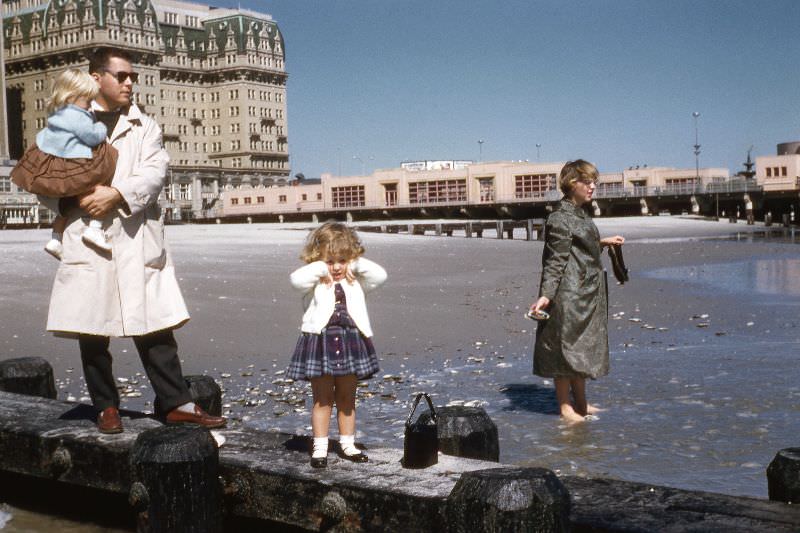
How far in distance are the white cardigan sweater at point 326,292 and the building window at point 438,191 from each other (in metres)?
110

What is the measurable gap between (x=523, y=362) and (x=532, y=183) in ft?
335

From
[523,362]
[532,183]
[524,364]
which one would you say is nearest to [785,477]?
[524,364]

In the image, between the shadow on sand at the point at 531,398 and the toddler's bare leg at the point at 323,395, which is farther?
the shadow on sand at the point at 531,398

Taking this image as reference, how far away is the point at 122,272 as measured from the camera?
4.87 meters

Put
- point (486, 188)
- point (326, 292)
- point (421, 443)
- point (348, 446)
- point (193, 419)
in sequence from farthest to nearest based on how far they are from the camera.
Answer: point (486, 188) < point (193, 419) < point (326, 292) < point (348, 446) < point (421, 443)

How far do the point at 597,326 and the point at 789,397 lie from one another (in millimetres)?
1895

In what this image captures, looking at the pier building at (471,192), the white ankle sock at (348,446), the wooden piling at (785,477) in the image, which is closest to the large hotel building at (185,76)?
the pier building at (471,192)

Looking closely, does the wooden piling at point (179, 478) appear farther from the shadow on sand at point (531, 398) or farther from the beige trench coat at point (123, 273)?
the shadow on sand at point (531, 398)

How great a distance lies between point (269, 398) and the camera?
820 cm

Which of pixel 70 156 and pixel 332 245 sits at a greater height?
pixel 70 156

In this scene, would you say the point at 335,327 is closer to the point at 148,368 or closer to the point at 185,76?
the point at 148,368

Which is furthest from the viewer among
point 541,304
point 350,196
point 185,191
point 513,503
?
point 185,191

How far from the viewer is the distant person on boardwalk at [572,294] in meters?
6.75

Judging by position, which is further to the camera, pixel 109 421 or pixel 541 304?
pixel 541 304
